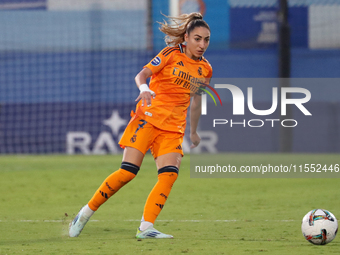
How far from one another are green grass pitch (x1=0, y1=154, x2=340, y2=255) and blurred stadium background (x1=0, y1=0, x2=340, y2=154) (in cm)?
309

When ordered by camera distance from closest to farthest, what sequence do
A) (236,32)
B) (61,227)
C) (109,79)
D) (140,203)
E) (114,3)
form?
(61,227), (140,203), (109,79), (236,32), (114,3)

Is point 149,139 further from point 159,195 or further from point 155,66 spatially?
point 155,66

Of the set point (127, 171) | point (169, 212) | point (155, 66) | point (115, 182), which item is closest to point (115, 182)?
point (115, 182)

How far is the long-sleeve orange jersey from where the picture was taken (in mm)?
5113

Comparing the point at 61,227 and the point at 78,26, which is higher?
the point at 78,26

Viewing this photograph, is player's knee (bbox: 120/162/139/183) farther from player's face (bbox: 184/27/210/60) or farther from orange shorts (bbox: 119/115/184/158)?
player's face (bbox: 184/27/210/60)

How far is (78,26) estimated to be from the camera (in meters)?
17.0

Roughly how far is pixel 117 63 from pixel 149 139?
10.7 meters

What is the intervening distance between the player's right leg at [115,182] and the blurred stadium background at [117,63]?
916 cm

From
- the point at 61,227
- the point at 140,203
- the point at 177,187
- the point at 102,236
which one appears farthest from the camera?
the point at 177,187

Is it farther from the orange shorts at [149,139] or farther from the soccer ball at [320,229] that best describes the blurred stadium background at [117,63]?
the soccer ball at [320,229]

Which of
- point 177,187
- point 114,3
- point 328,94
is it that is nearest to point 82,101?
point 114,3

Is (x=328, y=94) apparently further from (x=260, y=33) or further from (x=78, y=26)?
(x=78, y=26)

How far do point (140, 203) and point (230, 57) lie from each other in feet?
31.7
